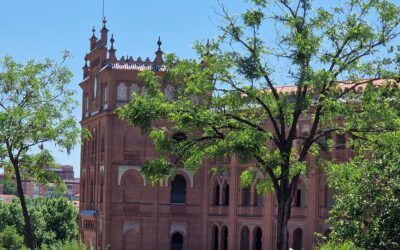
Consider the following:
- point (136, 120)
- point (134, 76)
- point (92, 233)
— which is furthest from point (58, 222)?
point (136, 120)

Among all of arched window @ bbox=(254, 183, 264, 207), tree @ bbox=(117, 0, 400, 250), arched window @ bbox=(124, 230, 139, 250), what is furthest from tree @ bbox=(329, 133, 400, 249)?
arched window @ bbox=(124, 230, 139, 250)

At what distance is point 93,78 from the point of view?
195ft

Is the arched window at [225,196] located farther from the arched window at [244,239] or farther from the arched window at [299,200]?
the arched window at [299,200]

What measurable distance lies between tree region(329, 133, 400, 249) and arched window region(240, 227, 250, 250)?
28149 millimetres

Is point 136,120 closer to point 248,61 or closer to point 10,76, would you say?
point 248,61

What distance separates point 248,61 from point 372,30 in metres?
3.42

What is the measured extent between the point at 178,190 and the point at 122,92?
7.40 metres

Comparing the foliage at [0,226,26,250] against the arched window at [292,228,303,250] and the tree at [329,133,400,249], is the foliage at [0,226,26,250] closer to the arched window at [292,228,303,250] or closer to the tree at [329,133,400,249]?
the arched window at [292,228,303,250]

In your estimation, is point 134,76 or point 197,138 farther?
point 134,76

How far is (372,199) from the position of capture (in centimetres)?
2438

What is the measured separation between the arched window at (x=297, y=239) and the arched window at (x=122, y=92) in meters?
14.1

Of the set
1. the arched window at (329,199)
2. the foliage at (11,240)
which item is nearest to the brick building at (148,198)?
the arched window at (329,199)

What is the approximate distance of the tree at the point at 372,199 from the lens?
23.4 m

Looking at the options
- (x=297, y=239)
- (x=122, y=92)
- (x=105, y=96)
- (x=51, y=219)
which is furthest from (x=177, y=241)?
(x=51, y=219)
